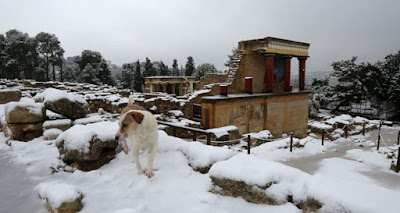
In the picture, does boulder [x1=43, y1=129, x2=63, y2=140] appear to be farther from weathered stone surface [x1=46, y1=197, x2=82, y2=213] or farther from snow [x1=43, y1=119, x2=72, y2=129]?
weathered stone surface [x1=46, y1=197, x2=82, y2=213]

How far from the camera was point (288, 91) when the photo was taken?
607 inches

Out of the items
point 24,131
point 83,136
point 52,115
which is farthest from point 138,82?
point 83,136

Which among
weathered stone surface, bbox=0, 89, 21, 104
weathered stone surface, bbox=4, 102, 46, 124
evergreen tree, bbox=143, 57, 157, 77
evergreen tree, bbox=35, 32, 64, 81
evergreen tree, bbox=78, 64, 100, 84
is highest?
evergreen tree, bbox=35, 32, 64, 81

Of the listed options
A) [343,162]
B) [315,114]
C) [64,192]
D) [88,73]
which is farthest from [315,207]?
[88,73]

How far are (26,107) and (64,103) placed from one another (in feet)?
2.95

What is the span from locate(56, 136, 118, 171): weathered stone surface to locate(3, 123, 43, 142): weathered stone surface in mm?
2636

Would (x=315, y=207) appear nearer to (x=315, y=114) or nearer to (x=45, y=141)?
(x=45, y=141)

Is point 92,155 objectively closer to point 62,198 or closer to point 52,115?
point 62,198

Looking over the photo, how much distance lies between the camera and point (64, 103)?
22.3ft

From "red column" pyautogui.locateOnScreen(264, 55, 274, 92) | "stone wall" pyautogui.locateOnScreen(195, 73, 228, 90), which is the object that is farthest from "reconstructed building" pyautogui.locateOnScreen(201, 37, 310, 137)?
"stone wall" pyautogui.locateOnScreen(195, 73, 228, 90)

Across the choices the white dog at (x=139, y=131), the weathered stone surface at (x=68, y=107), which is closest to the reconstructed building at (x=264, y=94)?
the weathered stone surface at (x=68, y=107)

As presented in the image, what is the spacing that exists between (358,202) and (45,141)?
6.39 meters

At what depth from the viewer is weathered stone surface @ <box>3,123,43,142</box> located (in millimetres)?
5984

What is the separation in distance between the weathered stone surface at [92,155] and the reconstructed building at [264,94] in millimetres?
6385
